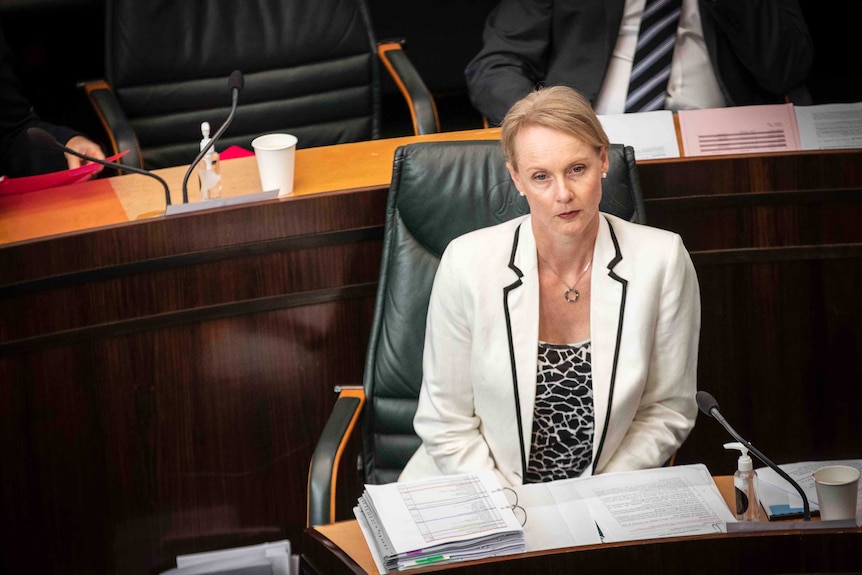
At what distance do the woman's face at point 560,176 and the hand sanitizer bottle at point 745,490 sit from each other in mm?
474

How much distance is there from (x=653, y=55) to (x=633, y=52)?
0.17ft

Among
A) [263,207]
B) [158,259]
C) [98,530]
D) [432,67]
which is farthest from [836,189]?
[432,67]

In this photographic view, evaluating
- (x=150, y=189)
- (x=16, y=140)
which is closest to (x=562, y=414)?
(x=150, y=189)

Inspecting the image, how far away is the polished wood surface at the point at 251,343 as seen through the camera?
2.15 m

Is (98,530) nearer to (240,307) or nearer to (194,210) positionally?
(240,307)

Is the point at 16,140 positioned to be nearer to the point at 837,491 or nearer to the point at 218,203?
the point at 218,203

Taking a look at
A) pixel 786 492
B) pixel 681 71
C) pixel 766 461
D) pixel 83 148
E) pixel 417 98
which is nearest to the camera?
pixel 766 461

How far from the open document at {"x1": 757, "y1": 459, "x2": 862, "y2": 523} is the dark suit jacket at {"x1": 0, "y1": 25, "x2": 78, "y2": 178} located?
2031 millimetres

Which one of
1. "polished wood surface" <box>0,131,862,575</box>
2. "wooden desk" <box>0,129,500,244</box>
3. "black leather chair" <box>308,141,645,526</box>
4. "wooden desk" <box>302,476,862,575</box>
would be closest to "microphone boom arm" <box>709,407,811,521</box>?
"wooden desk" <box>302,476,862,575</box>

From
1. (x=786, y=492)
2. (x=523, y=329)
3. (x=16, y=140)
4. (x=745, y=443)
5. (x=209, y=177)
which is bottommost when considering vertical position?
(x=786, y=492)

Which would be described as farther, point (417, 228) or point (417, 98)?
point (417, 98)

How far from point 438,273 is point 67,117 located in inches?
98.5

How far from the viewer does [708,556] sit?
4.06 feet

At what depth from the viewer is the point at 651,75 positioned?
2.89m
